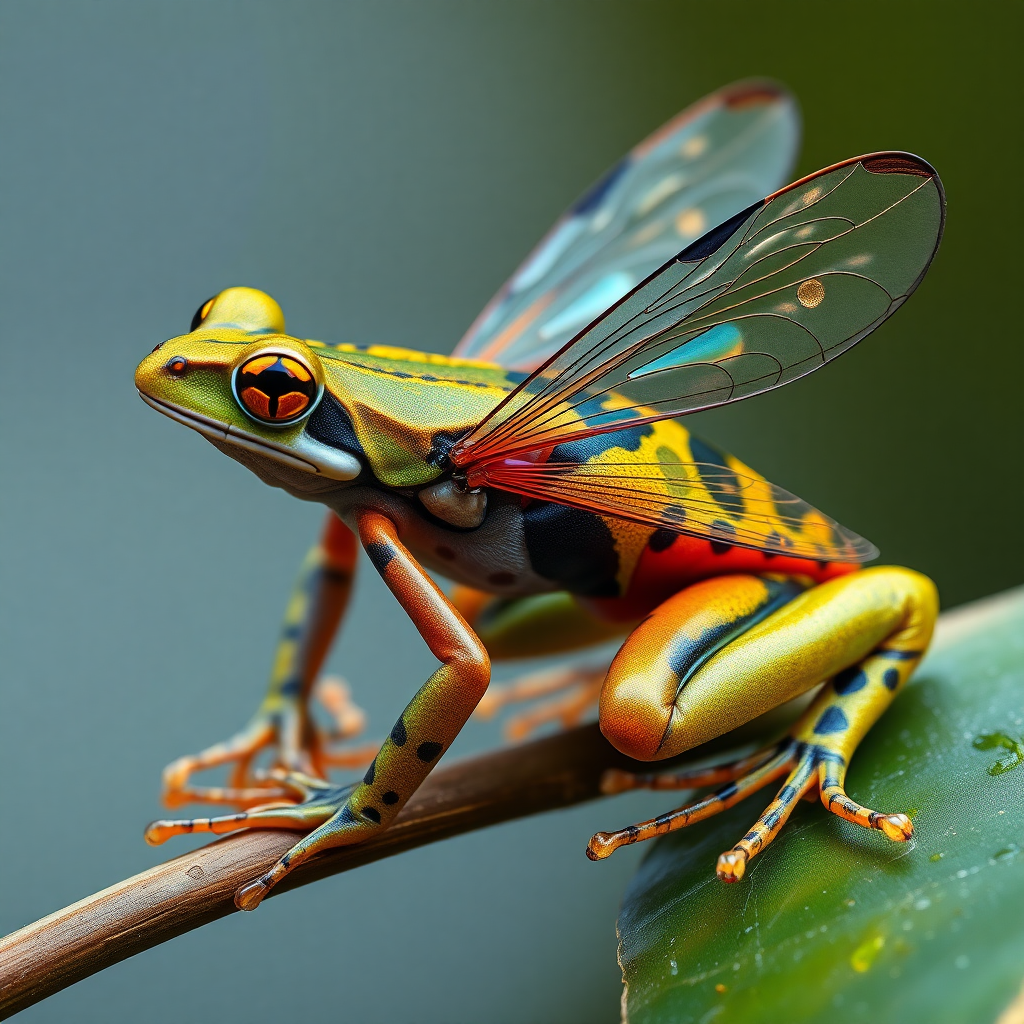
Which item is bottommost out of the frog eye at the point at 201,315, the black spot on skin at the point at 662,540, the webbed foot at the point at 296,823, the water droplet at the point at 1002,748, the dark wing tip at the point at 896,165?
the water droplet at the point at 1002,748

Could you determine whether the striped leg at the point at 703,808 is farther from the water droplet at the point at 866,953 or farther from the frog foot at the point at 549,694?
the frog foot at the point at 549,694

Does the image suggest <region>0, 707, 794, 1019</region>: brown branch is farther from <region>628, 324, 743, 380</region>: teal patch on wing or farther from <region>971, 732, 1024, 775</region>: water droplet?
<region>628, 324, 743, 380</region>: teal patch on wing

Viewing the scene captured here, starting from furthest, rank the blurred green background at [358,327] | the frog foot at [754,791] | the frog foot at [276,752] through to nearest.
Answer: the blurred green background at [358,327] < the frog foot at [276,752] < the frog foot at [754,791]

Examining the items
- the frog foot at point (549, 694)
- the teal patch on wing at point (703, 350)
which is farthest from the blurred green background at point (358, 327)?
the teal patch on wing at point (703, 350)

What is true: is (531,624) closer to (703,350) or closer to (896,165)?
(703,350)

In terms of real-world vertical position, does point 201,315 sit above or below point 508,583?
above

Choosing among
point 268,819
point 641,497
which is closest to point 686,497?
point 641,497

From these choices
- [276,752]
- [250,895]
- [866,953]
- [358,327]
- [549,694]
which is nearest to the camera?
[866,953]
